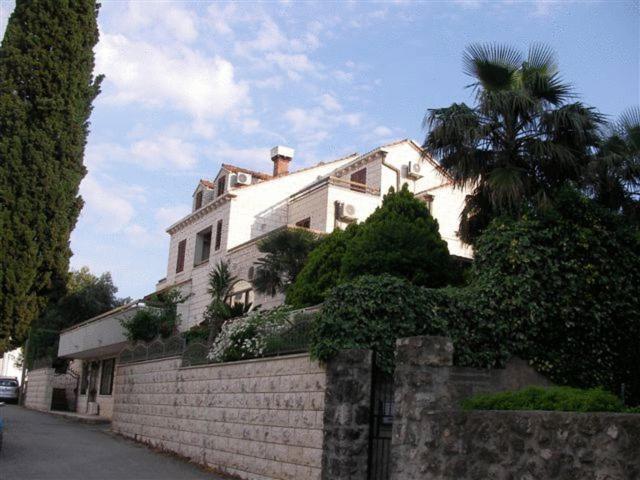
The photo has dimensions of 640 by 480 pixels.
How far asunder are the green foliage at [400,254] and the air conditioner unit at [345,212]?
10168mm

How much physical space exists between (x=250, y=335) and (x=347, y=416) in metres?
4.29

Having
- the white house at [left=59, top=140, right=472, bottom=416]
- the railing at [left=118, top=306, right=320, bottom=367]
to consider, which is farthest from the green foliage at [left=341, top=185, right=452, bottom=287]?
the white house at [left=59, top=140, right=472, bottom=416]

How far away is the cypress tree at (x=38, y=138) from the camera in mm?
24766

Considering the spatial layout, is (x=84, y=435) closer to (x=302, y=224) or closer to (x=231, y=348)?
(x=231, y=348)

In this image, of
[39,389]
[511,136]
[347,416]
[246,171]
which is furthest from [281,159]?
[347,416]

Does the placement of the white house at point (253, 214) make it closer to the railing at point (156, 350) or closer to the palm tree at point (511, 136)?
the railing at point (156, 350)

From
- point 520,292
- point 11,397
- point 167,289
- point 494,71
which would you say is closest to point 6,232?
point 167,289

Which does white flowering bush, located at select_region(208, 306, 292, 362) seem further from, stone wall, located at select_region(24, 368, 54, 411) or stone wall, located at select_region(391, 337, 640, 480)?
stone wall, located at select_region(24, 368, 54, 411)

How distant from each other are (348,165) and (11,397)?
24205mm

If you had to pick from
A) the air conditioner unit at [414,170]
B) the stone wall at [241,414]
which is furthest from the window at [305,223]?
the stone wall at [241,414]

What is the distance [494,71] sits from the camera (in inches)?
634

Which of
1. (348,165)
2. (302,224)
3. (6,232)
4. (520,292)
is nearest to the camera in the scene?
(520,292)

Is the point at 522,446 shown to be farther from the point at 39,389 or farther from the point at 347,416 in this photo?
the point at 39,389

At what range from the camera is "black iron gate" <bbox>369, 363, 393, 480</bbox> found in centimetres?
1036
